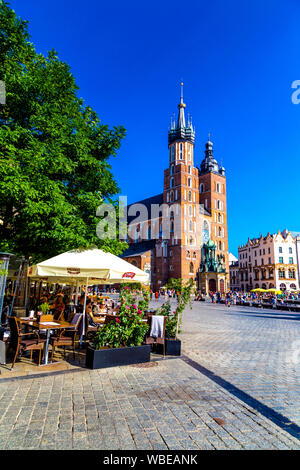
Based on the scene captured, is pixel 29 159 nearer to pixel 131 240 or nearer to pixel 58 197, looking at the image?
pixel 58 197

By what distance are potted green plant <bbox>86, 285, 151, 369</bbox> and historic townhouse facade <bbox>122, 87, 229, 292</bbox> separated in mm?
45250

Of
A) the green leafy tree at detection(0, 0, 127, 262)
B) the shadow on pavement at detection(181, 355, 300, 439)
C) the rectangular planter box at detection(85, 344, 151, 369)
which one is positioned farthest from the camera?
the green leafy tree at detection(0, 0, 127, 262)

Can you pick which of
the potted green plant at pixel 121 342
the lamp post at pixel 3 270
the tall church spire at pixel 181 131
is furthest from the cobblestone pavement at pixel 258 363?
the tall church spire at pixel 181 131

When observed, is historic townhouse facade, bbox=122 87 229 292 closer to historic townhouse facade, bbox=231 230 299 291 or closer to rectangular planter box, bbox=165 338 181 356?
historic townhouse facade, bbox=231 230 299 291

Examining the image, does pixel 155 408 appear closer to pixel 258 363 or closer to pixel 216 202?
pixel 258 363

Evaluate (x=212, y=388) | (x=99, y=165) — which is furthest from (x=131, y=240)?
(x=212, y=388)

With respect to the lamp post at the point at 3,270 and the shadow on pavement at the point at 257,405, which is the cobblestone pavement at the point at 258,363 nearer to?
the shadow on pavement at the point at 257,405

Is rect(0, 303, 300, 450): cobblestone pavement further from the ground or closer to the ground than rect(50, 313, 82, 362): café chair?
closer to the ground

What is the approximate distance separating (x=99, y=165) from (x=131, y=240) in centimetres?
6127

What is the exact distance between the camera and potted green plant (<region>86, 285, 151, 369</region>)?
5707 millimetres

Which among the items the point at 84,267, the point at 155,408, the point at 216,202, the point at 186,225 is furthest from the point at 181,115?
the point at 155,408

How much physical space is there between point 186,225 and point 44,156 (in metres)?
47.7

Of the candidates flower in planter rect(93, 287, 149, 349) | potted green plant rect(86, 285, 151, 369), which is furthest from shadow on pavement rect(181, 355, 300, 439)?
flower in planter rect(93, 287, 149, 349)
